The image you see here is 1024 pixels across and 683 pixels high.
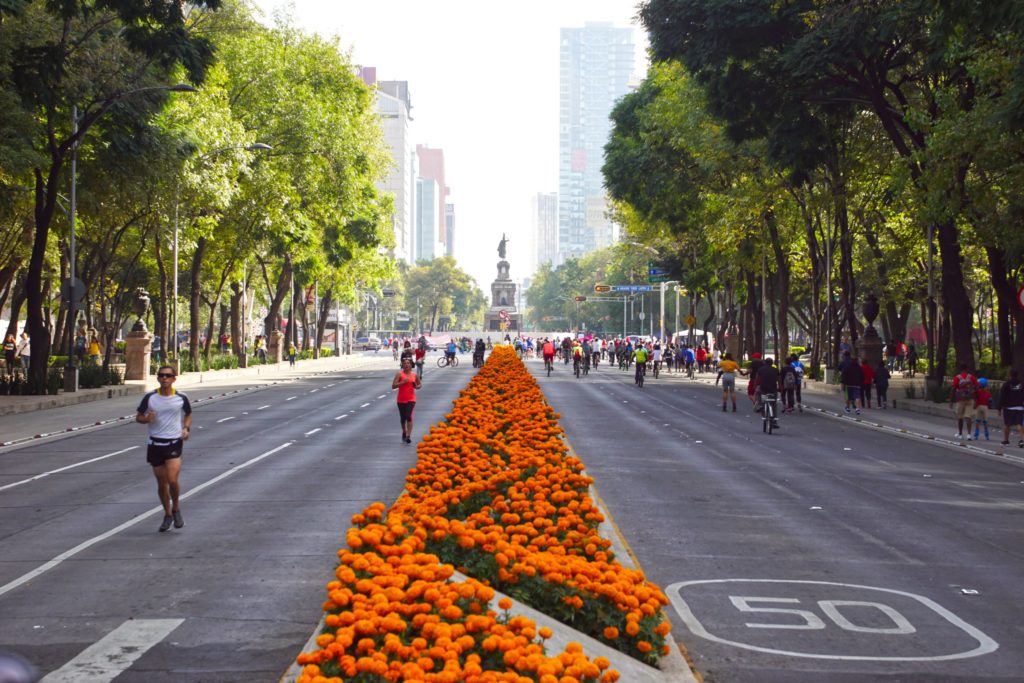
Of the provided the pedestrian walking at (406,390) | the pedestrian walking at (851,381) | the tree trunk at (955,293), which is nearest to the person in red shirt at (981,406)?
the tree trunk at (955,293)

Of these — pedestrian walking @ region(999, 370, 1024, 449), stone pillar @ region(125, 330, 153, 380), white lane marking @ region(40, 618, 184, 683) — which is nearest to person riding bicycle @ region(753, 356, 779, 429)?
pedestrian walking @ region(999, 370, 1024, 449)

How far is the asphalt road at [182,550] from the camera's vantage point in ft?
26.9

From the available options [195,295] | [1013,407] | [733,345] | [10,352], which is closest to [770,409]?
[1013,407]

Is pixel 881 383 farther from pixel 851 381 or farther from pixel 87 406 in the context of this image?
pixel 87 406

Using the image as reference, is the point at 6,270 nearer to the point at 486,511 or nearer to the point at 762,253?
the point at 762,253

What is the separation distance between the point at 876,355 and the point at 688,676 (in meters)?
40.5

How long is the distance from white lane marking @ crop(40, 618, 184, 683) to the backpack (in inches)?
852

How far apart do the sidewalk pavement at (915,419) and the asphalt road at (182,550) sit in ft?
38.9

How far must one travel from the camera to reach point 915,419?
34.3m

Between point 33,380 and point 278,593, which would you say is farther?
point 33,380

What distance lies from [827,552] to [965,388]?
52.7 feet

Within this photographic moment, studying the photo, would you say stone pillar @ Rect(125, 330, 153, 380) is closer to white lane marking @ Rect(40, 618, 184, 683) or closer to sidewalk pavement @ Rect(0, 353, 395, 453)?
sidewalk pavement @ Rect(0, 353, 395, 453)

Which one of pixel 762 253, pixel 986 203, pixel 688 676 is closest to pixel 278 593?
pixel 688 676

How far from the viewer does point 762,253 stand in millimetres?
57594
